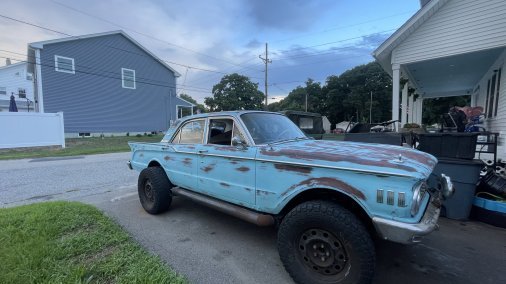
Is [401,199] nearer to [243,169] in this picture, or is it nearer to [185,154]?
[243,169]

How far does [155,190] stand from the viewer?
4.14 metres

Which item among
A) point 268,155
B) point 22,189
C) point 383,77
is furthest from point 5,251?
point 383,77

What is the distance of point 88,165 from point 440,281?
10446 mm

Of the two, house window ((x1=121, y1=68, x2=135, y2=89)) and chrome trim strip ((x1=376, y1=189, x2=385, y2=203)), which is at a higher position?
house window ((x1=121, y1=68, x2=135, y2=89))

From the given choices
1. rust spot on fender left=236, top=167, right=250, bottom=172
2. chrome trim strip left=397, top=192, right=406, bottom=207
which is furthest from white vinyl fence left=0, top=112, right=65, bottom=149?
chrome trim strip left=397, top=192, right=406, bottom=207

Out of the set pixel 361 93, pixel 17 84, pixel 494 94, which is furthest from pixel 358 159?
pixel 361 93

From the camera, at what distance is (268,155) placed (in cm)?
275

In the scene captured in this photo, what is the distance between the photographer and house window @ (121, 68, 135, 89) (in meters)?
20.7

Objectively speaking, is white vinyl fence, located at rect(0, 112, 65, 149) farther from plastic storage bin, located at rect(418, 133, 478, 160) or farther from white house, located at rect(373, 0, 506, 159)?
plastic storage bin, located at rect(418, 133, 478, 160)

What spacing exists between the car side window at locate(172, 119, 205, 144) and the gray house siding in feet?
59.1

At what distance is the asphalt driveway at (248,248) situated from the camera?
8.48ft

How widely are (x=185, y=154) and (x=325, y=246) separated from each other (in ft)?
7.92

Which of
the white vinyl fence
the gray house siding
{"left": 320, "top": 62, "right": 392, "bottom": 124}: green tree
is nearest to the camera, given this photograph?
the white vinyl fence

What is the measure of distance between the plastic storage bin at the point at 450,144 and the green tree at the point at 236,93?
4205 centimetres
